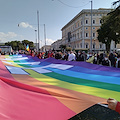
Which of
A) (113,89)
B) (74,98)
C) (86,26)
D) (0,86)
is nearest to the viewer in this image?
(74,98)

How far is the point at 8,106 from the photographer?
7.45 ft

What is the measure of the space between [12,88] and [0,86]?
0.26 meters

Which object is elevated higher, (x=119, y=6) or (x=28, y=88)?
(x=119, y=6)

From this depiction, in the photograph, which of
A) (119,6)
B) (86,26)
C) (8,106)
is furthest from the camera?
(86,26)

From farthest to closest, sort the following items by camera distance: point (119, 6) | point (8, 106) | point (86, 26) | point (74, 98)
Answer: point (86, 26) < point (119, 6) < point (74, 98) < point (8, 106)

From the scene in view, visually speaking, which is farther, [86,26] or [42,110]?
[86,26]

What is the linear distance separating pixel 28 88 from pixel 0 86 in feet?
2.02

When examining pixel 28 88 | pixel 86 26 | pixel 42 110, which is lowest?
pixel 42 110

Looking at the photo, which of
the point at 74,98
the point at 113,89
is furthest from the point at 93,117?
the point at 74,98

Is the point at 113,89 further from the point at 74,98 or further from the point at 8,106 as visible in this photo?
the point at 8,106

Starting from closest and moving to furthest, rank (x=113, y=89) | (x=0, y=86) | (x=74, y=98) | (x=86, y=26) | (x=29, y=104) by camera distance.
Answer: (x=29, y=104)
(x=74, y=98)
(x=0, y=86)
(x=113, y=89)
(x=86, y=26)

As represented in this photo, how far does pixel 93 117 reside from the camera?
3375 millimetres

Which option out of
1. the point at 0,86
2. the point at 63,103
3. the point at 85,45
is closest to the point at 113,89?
the point at 63,103

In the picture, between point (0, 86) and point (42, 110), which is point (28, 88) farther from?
point (42, 110)
